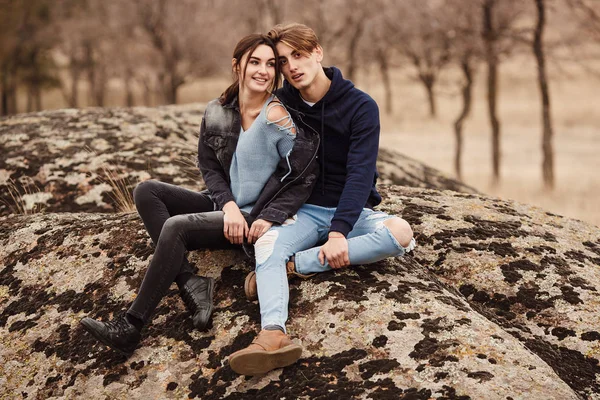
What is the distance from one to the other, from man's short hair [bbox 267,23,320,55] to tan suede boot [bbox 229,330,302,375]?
1649 mm

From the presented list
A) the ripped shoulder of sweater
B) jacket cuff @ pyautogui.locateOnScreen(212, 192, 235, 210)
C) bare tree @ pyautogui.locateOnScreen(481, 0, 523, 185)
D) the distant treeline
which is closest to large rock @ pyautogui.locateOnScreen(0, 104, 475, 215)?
jacket cuff @ pyautogui.locateOnScreen(212, 192, 235, 210)

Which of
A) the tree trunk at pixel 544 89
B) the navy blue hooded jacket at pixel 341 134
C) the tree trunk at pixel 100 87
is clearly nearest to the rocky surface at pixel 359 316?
the navy blue hooded jacket at pixel 341 134

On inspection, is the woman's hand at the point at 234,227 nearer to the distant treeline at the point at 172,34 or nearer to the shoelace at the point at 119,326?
the shoelace at the point at 119,326

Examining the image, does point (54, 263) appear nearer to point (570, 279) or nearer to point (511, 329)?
point (511, 329)

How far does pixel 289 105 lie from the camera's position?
3.57 m

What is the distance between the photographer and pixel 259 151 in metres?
3.37

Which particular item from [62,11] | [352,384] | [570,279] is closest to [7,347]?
[352,384]

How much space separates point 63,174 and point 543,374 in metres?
4.49

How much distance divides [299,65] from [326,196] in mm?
776

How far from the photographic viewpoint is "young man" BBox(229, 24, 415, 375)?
2.98 metres

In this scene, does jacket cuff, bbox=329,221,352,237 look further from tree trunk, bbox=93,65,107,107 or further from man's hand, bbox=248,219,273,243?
tree trunk, bbox=93,65,107,107

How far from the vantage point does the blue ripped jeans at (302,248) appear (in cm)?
277

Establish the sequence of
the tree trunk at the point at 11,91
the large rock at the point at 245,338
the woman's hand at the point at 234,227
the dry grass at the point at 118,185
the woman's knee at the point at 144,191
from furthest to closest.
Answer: the tree trunk at the point at 11,91, the dry grass at the point at 118,185, the woman's knee at the point at 144,191, the woman's hand at the point at 234,227, the large rock at the point at 245,338

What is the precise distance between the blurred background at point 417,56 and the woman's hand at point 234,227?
351 inches
